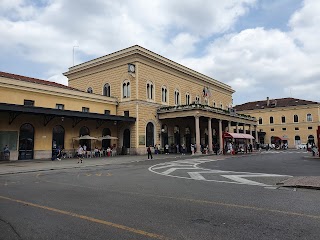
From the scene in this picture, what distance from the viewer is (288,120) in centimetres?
7244

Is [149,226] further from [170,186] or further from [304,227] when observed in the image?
[170,186]

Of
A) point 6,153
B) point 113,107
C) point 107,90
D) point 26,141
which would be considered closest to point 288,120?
point 107,90

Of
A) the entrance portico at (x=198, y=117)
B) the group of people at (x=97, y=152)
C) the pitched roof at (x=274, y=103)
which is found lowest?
the group of people at (x=97, y=152)


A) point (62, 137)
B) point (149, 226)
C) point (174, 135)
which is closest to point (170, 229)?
point (149, 226)

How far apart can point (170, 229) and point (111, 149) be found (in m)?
30.7

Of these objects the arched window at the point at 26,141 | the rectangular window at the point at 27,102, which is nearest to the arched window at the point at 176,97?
the rectangular window at the point at 27,102

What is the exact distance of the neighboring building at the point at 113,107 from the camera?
2705 centimetres

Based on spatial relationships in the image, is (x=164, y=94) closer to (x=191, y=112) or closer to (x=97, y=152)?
(x=191, y=112)

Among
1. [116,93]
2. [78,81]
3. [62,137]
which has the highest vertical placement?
[78,81]

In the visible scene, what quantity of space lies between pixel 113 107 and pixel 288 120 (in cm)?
5236

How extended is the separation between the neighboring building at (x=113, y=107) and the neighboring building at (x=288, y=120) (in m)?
26.5

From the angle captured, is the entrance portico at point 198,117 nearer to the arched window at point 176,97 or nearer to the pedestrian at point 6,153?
the arched window at point 176,97

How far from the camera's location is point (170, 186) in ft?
33.9

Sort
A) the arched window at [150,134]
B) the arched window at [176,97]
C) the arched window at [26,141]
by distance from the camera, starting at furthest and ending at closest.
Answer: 1. the arched window at [176,97]
2. the arched window at [150,134]
3. the arched window at [26,141]
